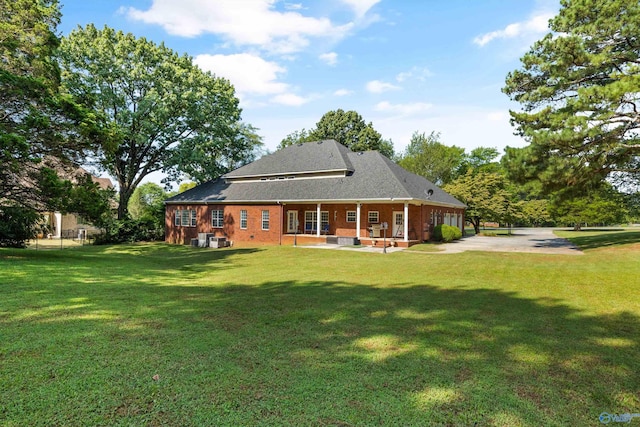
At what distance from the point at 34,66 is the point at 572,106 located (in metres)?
22.3

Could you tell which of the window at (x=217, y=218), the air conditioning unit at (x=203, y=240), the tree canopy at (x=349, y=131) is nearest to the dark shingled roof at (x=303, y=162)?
the window at (x=217, y=218)

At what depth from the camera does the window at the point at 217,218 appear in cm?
2695

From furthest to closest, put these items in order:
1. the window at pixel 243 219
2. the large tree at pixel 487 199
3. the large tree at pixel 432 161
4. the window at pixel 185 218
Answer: the large tree at pixel 432 161 < the large tree at pixel 487 199 < the window at pixel 185 218 < the window at pixel 243 219

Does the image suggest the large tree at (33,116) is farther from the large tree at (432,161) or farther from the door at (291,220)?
the large tree at (432,161)

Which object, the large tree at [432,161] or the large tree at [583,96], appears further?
the large tree at [432,161]

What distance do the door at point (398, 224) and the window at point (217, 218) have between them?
42.9 ft

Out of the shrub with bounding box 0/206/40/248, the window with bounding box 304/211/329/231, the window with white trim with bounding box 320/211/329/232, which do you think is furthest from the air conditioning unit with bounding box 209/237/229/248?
the shrub with bounding box 0/206/40/248

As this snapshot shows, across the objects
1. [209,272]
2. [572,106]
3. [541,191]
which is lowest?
[209,272]

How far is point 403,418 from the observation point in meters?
2.94

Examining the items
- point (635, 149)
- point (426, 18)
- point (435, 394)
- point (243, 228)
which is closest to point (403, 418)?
point (435, 394)

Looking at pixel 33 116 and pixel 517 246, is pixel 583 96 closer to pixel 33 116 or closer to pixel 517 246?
pixel 517 246

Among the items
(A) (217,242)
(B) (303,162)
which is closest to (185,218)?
(A) (217,242)

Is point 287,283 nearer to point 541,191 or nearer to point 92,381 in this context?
point 92,381

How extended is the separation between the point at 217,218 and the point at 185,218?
333cm
